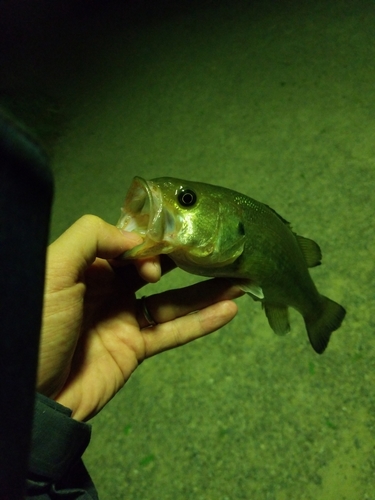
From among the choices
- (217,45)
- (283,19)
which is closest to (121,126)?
(217,45)

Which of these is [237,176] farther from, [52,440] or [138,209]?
[52,440]

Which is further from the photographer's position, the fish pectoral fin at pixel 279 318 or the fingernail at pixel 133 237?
the fish pectoral fin at pixel 279 318

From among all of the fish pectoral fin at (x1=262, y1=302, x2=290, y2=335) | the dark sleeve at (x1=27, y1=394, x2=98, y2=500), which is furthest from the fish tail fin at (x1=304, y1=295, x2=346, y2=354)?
the dark sleeve at (x1=27, y1=394, x2=98, y2=500)

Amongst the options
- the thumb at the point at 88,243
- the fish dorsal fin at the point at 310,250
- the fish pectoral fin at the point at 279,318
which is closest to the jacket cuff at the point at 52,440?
the thumb at the point at 88,243

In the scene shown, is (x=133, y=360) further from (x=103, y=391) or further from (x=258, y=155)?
(x=258, y=155)

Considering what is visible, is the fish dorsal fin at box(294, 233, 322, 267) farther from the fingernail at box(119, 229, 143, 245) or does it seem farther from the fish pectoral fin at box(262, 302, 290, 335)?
the fingernail at box(119, 229, 143, 245)

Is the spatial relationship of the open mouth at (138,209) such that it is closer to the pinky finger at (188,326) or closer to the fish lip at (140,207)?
the fish lip at (140,207)
